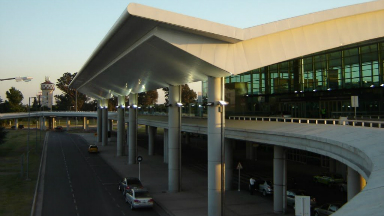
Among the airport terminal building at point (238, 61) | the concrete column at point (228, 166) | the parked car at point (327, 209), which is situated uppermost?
the airport terminal building at point (238, 61)

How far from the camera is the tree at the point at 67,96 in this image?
176375mm

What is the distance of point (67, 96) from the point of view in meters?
183

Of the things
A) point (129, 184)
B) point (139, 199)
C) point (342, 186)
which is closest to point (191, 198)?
point (139, 199)

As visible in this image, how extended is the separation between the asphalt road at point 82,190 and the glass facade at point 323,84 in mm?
22191

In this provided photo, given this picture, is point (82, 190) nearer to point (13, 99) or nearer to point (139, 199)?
point (139, 199)

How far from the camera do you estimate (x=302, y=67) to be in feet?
173

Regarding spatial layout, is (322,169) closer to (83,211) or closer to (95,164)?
(95,164)

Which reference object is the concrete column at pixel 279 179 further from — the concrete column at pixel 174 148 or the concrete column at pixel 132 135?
the concrete column at pixel 132 135

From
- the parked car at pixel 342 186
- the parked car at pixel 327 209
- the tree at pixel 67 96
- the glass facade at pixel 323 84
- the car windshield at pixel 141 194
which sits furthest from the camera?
the tree at pixel 67 96

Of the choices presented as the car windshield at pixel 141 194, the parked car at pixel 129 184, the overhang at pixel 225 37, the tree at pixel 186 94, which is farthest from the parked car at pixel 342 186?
the tree at pixel 186 94

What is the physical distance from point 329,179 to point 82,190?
19.9 m

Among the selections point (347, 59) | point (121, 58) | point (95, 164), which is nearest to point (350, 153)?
point (121, 58)

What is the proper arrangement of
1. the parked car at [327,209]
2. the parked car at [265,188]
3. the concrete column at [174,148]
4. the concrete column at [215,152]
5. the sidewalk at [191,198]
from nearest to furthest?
the parked car at [327,209], the concrete column at [215,152], the sidewalk at [191,198], the parked car at [265,188], the concrete column at [174,148]

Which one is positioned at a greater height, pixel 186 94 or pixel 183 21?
pixel 186 94
